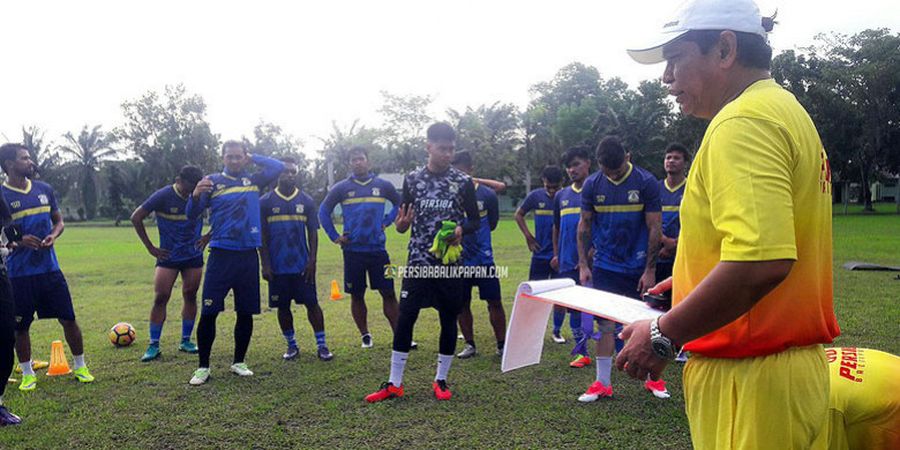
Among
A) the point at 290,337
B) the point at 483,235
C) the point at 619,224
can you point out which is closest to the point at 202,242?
the point at 290,337

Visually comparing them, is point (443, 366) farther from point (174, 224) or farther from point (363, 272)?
point (174, 224)

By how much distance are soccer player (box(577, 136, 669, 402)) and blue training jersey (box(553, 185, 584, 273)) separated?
0.97 metres

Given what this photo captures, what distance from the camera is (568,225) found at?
23.2 feet

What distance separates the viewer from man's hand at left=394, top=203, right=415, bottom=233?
5500 mm

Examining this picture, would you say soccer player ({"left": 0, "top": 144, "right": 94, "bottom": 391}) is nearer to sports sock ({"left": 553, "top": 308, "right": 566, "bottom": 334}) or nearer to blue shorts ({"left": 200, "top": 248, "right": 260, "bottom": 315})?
blue shorts ({"left": 200, "top": 248, "right": 260, "bottom": 315})

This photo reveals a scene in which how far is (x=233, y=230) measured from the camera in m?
6.34

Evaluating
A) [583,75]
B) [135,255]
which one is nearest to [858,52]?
[583,75]

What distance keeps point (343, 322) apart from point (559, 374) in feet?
13.0

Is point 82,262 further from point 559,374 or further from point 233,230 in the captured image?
point 559,374

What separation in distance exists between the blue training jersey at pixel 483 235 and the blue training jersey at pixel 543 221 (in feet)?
2.50

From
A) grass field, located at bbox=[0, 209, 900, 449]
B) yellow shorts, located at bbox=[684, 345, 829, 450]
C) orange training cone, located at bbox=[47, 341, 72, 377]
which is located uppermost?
yellow shorts, located at bbox=[684, 345, 829, 450]

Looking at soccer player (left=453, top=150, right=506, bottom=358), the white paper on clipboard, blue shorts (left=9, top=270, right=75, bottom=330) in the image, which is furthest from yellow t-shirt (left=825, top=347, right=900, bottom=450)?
blue shorts (left=9, top=270, right=75, bottom=330)

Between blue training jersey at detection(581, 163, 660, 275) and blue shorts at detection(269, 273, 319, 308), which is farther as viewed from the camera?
blue shorts at detection(269, 273, 319, 308)

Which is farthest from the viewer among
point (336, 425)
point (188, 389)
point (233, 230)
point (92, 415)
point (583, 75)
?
point (583, 75)
